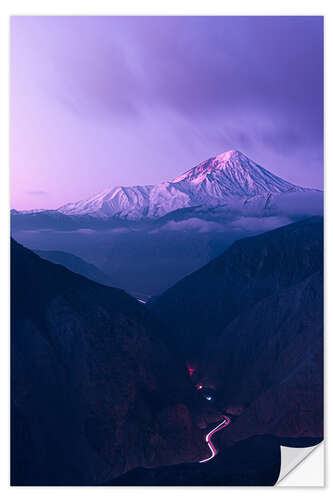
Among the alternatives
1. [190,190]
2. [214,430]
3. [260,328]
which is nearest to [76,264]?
[190,190]

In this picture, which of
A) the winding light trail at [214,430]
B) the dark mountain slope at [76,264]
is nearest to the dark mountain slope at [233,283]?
the dark mountain slope at [76,264]

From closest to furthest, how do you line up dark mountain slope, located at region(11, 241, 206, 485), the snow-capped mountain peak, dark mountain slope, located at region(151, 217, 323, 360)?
dark mountain slope, located at region(11, 241, 206, 485) < the snow-capped mountain peak < dark mountain slope, located at region(151, 217, 323, 360)

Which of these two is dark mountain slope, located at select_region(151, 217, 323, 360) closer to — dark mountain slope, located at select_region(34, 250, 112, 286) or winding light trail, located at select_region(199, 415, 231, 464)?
dark mountain slope, located at select_region(34, 250, 112, 286)

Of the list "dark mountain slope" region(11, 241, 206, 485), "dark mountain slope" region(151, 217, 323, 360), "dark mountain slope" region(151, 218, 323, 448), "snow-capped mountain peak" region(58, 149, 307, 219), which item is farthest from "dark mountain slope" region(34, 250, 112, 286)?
"dark mountain slope" region(151, 218, 323, 448)

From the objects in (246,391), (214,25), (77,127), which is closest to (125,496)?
(246,391)

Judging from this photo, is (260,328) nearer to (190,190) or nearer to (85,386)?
(190,190)

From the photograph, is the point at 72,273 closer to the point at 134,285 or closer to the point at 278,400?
the point at 134,285
